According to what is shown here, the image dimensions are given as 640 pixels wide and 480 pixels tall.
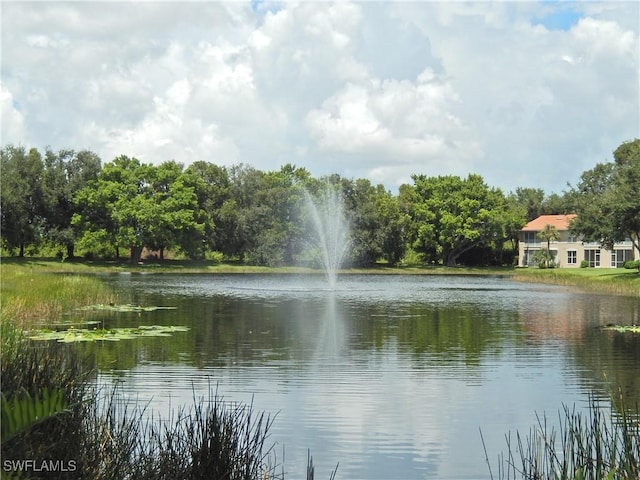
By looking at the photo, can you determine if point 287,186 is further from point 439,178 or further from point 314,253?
point 439,178

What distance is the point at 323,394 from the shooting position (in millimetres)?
15648

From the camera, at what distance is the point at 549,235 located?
9344cm

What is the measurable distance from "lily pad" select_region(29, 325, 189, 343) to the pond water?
587 mm

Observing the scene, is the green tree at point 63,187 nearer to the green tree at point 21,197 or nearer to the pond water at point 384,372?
the green tree at point 21,197

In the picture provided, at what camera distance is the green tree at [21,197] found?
73500mm

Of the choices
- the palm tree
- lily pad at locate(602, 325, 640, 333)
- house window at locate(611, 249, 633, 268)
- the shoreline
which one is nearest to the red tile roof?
the palm tree

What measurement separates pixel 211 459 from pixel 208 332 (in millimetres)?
17869

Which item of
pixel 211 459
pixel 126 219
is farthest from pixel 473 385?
pixel 126 219

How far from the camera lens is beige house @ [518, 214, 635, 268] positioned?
8944 cm

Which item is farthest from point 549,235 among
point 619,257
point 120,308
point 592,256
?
point 120,308

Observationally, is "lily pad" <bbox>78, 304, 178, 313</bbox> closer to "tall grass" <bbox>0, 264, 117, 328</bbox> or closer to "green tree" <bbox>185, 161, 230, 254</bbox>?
"tall grass" <bbox>0, 264, 117, 328</bbox>

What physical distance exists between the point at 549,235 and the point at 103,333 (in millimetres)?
77499

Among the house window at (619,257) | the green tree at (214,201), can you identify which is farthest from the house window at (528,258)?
the green tree at (214,201)

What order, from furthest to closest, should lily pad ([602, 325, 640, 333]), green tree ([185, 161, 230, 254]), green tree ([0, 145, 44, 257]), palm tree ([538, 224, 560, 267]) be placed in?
1. palm tree ([538, 224, 560, 267])
2. green tree ([185, 161, 230, 254])
3. green tree ([0, 145, 44, 257])
4. lily pad ([602, 325, 640, 333])
